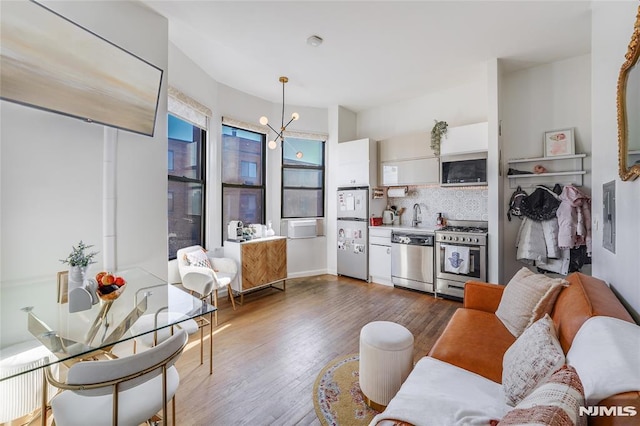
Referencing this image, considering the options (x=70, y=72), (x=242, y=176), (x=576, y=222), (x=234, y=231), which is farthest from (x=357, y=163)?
(x=70, y=72)

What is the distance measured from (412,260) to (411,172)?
1.40m

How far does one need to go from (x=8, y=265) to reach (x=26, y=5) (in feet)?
5.18

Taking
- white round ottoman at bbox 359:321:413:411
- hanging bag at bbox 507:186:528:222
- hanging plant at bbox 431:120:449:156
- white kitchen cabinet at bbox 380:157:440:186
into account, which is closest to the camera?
white round ottoman at bbox 359:321:413:411

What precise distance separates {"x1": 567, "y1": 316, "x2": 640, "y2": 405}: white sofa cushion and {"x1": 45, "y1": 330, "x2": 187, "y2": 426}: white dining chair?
5.13 ft

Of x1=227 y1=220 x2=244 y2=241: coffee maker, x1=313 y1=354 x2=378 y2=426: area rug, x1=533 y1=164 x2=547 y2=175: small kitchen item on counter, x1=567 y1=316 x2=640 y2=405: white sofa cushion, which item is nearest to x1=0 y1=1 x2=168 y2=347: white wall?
x1=227 y1=220 x2=244 y2=241: coffee maker

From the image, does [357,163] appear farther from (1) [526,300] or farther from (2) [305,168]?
(1) [526,300]

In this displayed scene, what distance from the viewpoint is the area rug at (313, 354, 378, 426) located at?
163cm

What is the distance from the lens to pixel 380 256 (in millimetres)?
4398

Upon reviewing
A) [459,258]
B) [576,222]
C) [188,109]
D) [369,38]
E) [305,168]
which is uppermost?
→ [369,38]

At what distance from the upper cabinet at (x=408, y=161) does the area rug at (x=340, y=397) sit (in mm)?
2960

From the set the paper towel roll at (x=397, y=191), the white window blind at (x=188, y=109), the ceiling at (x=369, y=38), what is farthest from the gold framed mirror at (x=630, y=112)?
the white window blind at (x=188, y=109)

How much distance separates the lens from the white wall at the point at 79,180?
1.74m

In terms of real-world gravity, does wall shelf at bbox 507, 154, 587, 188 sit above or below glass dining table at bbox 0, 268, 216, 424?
above

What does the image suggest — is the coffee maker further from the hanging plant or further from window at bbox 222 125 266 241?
the hanging plant
